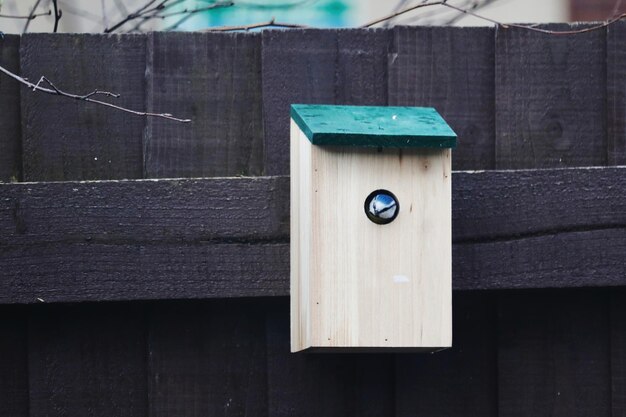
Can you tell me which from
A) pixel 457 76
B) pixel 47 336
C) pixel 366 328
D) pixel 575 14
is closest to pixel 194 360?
pixel 47 336

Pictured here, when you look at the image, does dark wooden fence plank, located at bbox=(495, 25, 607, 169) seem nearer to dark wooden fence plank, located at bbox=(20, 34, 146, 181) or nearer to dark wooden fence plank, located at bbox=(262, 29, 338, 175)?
dark wooden fence plank, located at bbox=(262, 29, 338, 175)

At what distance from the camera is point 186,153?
2645 mm

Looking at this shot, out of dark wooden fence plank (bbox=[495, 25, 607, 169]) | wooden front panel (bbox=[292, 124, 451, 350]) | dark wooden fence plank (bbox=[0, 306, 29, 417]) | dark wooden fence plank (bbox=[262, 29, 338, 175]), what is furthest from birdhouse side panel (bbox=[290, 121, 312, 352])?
dark wooden fence plank (bbox=[0, 306, 29, 417])

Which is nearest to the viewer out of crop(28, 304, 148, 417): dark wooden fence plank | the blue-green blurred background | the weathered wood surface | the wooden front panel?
the wooden front panel

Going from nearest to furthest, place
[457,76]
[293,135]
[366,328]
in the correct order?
[366,328]
[293,135]
[457,76]

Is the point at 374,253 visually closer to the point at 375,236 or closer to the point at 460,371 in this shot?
the point at 375,236

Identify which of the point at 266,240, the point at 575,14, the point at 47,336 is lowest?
the point at 47,336

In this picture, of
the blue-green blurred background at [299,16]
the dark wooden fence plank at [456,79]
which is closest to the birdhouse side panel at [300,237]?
the dark wooden fence plank at [456,79]

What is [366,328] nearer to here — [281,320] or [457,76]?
[281,320]

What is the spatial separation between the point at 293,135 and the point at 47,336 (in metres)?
0.71

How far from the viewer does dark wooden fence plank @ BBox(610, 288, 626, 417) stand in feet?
8.73

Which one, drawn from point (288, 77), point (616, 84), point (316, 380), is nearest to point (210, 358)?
point (316, 380)

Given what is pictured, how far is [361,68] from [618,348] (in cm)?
86

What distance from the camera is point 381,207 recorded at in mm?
2295
